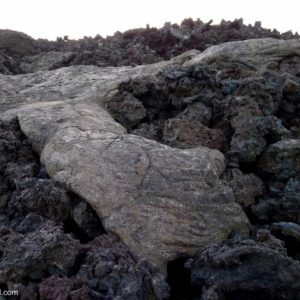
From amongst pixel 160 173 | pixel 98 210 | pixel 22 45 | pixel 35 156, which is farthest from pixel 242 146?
pixel 22 45

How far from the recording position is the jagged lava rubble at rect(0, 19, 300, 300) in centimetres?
679

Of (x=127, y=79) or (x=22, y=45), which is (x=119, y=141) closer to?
(x=127, y=79)

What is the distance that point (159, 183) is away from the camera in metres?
8.66

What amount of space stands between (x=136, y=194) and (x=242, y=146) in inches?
122

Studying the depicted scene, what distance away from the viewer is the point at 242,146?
1028cm

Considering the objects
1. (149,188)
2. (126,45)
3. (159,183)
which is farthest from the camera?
(126,45)

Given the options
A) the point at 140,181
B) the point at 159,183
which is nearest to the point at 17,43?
the point at 140,181

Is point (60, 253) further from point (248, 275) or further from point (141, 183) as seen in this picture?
point (248, 275)

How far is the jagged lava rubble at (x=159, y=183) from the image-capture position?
6785mm

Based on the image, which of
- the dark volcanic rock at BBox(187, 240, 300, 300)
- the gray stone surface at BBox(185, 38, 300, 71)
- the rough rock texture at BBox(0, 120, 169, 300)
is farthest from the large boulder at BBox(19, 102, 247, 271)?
the gray stone surface at BBox(185, 38, 300, 71)

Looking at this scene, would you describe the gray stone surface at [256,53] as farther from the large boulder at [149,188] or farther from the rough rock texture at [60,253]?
the rough rock texture at [60,253]

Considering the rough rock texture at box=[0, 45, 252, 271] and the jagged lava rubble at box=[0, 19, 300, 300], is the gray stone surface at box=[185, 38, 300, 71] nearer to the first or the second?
the jagged lava rubble at box=[0, 19, 300, 300]

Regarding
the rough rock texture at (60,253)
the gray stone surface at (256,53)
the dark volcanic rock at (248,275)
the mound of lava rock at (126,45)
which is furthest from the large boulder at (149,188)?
the mound of lava rock at (126,45)

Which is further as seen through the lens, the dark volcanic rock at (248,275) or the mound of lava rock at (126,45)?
the mound of lava rock at (126,45)
